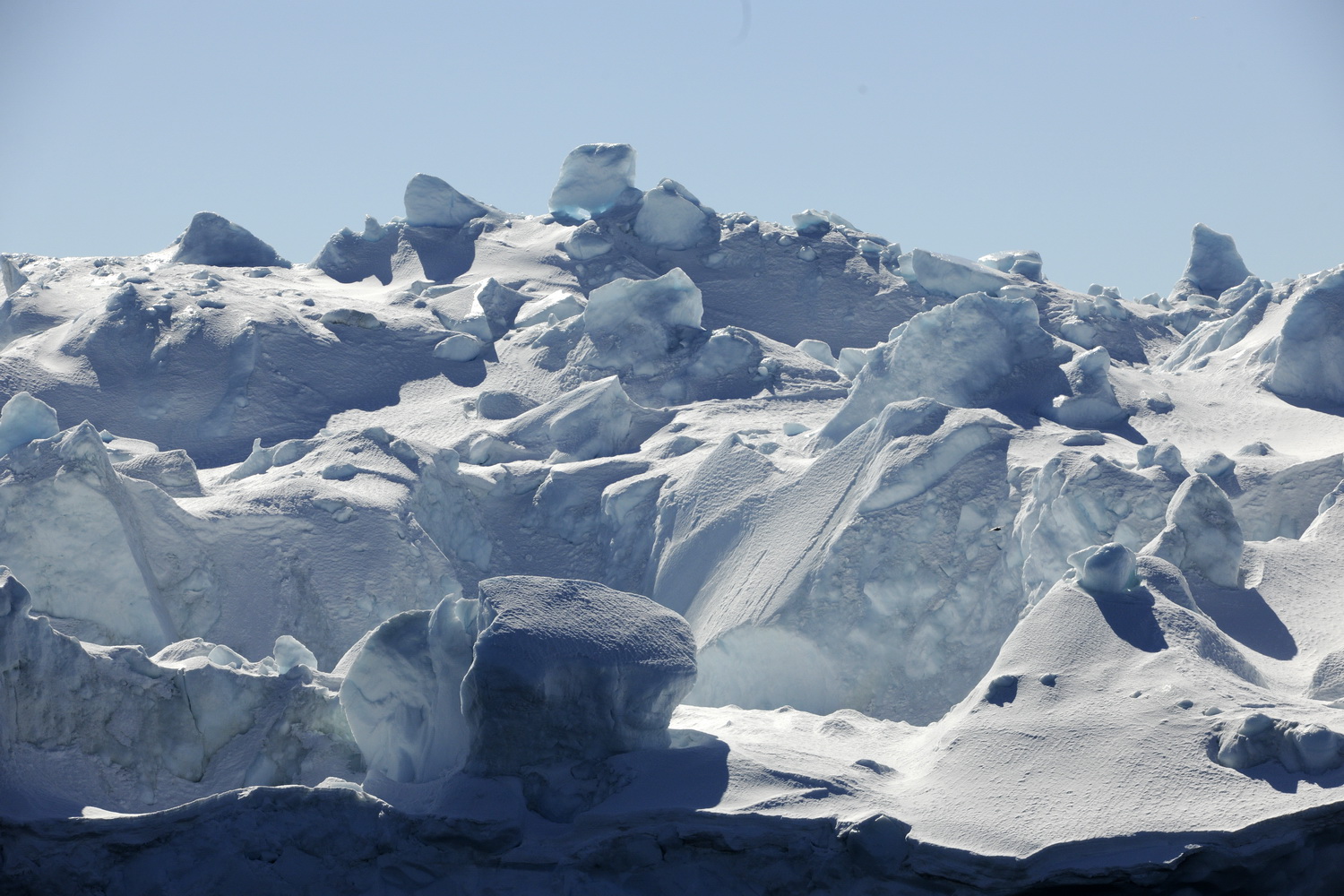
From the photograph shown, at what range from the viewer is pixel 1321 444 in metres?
9.25

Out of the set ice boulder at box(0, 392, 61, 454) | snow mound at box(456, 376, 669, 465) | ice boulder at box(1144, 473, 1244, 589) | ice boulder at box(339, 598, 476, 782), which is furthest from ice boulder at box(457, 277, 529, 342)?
ice boulder at box(1144, 473, 1244, 589)

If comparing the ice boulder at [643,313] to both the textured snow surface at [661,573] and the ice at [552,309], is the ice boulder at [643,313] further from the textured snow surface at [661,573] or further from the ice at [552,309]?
the ice at [552,309]

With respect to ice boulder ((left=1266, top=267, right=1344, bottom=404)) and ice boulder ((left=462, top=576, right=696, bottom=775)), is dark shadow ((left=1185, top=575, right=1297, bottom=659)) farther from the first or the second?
ice boulder ((left=1266, top=267, right=1344, bottom=404))

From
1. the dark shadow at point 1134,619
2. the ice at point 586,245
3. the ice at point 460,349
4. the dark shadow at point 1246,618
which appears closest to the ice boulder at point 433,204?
the ice at point 586,245

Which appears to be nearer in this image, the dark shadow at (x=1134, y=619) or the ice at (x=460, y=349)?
the dark shadow at (x=1134, y=619)

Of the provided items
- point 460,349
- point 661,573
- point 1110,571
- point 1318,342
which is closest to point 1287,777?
point 1110,571

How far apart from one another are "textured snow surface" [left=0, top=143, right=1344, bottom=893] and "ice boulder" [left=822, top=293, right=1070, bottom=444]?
1.5 inches

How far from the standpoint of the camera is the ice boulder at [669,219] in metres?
15.8

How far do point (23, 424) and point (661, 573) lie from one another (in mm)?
4697

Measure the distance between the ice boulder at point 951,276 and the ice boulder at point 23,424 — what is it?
32.9ft

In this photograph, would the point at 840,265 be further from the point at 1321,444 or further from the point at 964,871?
the point at 964,871

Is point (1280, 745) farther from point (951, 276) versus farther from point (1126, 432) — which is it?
point (951, 276)

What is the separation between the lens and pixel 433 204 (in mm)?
17078

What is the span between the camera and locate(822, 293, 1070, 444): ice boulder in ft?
33.0
